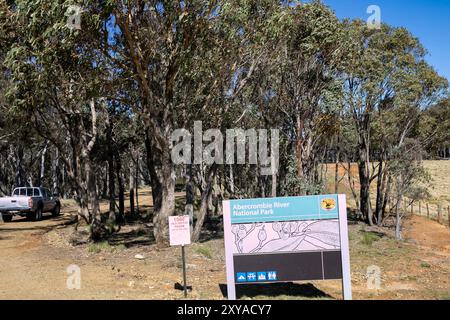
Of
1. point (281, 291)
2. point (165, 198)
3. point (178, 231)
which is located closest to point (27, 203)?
point (165, 198)

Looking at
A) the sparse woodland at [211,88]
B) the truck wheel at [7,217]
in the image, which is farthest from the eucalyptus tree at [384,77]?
the truck wheel at [7,217]

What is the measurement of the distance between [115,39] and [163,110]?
2.90m

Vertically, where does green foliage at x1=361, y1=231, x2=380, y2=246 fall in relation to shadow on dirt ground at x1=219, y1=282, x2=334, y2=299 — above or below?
below

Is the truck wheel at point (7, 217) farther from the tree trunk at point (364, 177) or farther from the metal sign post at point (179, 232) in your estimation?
the tree trunk at point (364, 177)

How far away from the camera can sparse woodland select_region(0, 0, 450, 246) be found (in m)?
15.1

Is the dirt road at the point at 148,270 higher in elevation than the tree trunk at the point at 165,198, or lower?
lower

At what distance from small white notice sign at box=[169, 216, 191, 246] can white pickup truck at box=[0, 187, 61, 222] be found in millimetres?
17804

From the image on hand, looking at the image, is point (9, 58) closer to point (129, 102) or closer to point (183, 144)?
point (129, 102)

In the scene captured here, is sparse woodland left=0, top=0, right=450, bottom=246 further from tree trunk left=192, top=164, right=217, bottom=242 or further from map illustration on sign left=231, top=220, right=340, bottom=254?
map illustration on sign left=231, top=220, right=340, bottom=254

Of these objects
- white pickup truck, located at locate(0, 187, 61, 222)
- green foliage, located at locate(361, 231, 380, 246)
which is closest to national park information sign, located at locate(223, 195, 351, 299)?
green foliage, located at locate(361, 231, 380, 246)

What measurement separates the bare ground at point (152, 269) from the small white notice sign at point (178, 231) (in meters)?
1.14

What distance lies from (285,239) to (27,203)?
19262 millimetres

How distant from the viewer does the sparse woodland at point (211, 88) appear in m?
15.1
